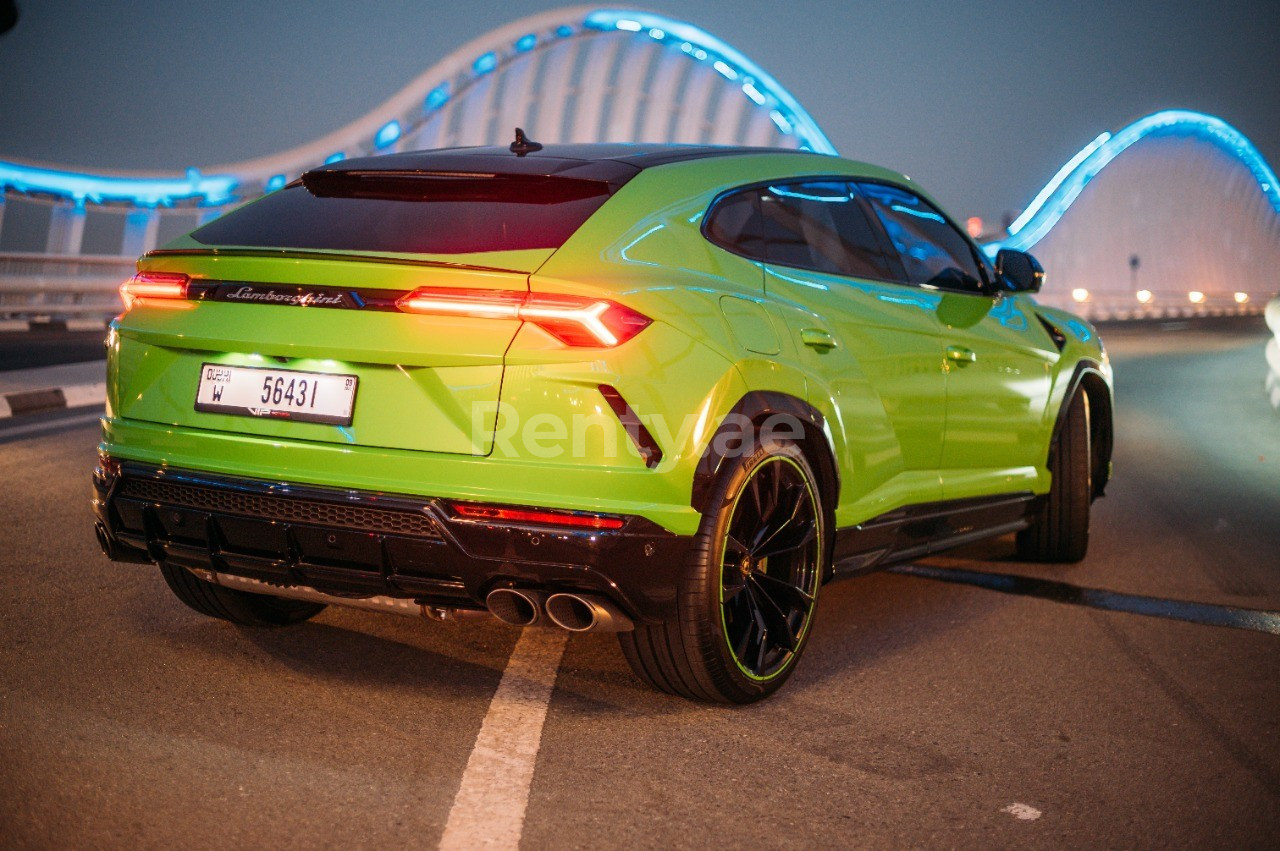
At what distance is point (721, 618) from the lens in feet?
13.2

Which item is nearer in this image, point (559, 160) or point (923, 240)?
point (559, 160)

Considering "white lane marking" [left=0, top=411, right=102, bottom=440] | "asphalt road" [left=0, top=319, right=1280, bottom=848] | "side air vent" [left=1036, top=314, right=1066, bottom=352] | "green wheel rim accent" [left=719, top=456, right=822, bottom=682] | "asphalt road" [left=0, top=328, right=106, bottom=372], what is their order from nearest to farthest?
"asphalt road" [left=0, top=319, right=1280, bottom=848], "green wheel rim accent" [left=719, top=456, right=822, bottom=682], "side air vent" [left=1036, top=314, right=1066, bottom=352], "white lane marking" [left=0, top=411, right=102, bottom=440], "asphalt road" [left=0, top=328, right=106, bottom=372]

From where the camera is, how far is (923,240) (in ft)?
18.9

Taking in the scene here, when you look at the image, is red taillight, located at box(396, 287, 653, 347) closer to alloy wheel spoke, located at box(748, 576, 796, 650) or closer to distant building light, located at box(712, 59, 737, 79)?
alloy wheel spoke, located at box(748, 576, 796, 650)

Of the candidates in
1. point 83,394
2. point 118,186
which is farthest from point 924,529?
point 118,186

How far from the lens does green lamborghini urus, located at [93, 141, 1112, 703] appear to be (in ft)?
12.1

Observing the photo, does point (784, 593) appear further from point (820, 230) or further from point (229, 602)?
point (229, 602)

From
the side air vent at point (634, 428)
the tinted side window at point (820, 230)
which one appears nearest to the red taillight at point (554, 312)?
the side air vent at point (634, 428)

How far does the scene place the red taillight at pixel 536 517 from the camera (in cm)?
366

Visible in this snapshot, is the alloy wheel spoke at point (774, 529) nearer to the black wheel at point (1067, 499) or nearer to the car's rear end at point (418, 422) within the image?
the car's rear end at point (418, 422)

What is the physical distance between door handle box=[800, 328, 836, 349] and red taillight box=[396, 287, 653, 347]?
881 millimetres

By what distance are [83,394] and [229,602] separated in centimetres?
816

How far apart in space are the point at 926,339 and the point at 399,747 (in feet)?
8.12

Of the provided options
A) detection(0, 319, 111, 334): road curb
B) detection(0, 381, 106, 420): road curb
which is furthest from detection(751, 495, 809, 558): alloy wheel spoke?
detection(0, 319, 111, 334): road curb
